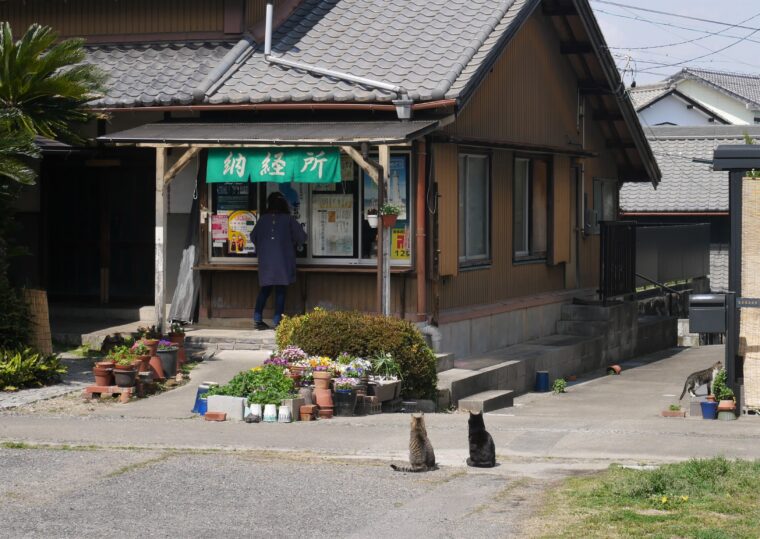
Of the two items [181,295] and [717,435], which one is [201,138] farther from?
[717,435]

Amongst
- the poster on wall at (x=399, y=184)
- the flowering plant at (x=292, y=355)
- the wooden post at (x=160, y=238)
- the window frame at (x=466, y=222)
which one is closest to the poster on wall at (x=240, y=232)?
the wooden post at (x=160, y=238)

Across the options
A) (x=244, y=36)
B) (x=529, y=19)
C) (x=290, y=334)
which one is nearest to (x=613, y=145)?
(x=529, y=19)

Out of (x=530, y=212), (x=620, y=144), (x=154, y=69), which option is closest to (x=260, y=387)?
(x=154, y=69)

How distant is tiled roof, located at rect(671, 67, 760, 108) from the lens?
2721 inches

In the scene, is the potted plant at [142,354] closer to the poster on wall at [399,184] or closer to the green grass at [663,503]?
the poster on wall at [399,184]

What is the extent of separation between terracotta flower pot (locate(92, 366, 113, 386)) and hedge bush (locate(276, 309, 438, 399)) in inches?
79.5

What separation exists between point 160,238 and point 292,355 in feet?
10.5

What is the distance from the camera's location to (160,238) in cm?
1619

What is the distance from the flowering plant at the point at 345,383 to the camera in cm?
1326

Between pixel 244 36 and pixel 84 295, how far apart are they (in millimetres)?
4763

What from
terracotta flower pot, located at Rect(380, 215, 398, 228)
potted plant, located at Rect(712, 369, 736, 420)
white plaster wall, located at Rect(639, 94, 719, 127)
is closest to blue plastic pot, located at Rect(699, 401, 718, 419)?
potted plant, located at Rect(712, 369, 736, 420)

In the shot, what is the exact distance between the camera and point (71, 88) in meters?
14.7

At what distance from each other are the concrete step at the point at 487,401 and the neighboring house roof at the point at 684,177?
19.6 meters

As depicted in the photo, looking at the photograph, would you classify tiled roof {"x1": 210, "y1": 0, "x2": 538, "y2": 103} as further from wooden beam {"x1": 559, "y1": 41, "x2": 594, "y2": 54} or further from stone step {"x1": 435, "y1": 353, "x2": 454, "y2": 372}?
stone step {"x1": 435, "y1": 353, "x2": 454, "y2": 372}
